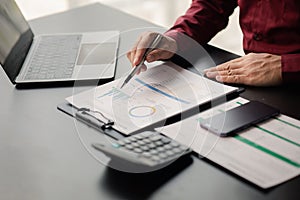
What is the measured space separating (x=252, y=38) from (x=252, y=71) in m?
0.25

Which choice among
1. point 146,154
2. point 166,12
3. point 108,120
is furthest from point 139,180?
point 166,12

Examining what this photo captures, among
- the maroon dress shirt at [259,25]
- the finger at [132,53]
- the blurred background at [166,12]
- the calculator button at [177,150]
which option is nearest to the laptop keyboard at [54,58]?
the finger at [132,53]

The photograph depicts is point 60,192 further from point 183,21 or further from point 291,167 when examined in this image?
point 183,21

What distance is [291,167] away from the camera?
980 millimetres

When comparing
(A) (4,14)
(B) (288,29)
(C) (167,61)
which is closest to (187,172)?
(C) (167,61)

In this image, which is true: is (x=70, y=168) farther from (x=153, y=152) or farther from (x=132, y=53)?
(x=132, y=53)

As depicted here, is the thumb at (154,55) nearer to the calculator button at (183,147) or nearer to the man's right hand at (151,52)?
the man's right hand at (151,52)

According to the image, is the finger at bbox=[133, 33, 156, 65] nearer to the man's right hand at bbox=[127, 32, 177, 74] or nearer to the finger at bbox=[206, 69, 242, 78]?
the man's right hand at bbox=[127, 32, 177, 74]

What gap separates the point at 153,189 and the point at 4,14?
2.56ft

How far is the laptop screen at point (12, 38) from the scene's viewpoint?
141 cm

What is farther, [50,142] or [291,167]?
[50,142]

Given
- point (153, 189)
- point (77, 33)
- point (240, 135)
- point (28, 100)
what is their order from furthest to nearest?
point (77, 33) → point (28, 100) → point (240, 135) → point (153, 189)

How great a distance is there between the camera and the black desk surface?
3.12 feet

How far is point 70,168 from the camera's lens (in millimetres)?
1037
